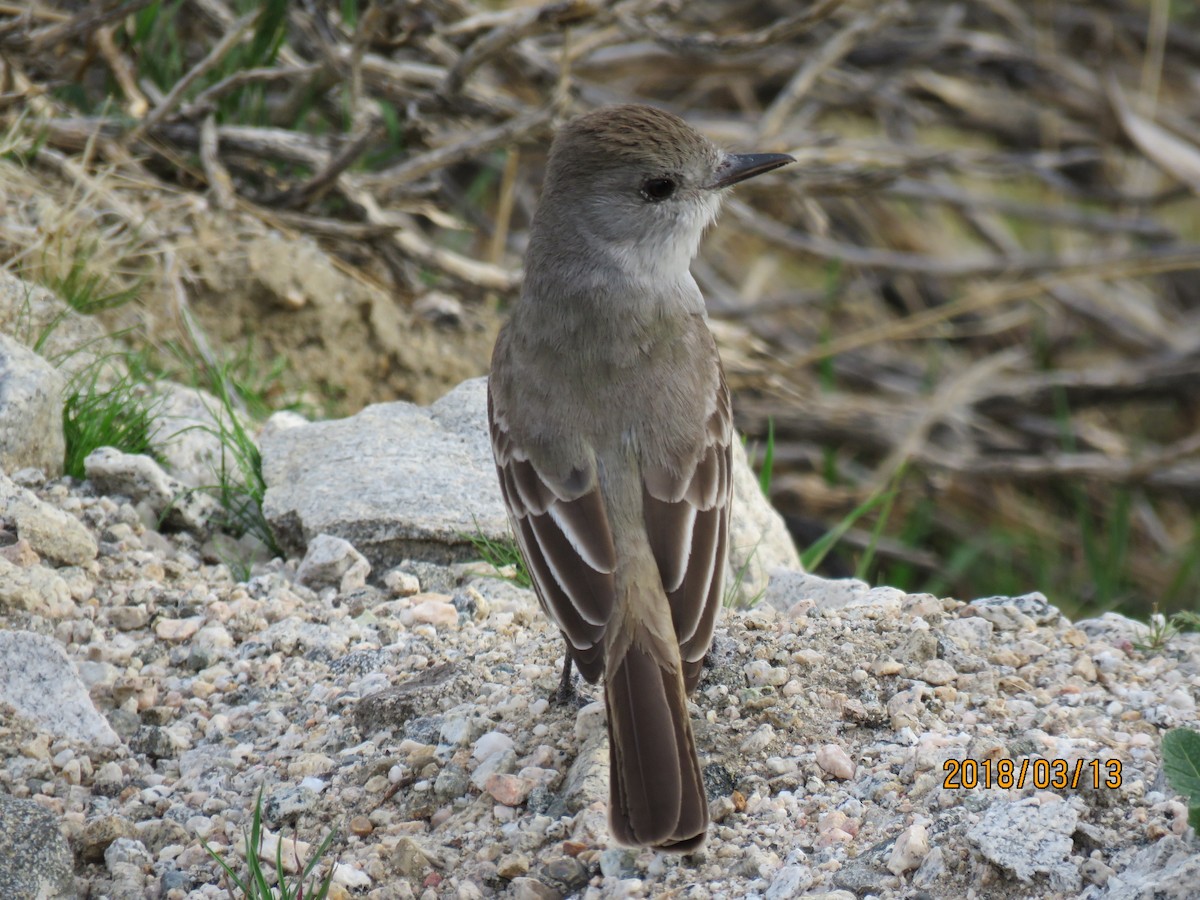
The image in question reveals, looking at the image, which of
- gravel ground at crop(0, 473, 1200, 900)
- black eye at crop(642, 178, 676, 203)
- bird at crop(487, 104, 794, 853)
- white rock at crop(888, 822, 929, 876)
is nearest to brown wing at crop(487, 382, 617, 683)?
bird at crop(487, 104, 794, 853)

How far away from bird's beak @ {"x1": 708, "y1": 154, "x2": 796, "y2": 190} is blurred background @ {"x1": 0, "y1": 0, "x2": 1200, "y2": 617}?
1.48 meters

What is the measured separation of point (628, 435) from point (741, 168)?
4.08 ft

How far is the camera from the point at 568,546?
4.29 meters

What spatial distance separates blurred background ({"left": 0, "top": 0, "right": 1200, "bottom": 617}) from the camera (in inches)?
266

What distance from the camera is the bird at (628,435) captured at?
12.4 feet

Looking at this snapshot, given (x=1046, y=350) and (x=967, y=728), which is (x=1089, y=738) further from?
(x=1046, y=350)

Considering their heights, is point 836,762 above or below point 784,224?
above
